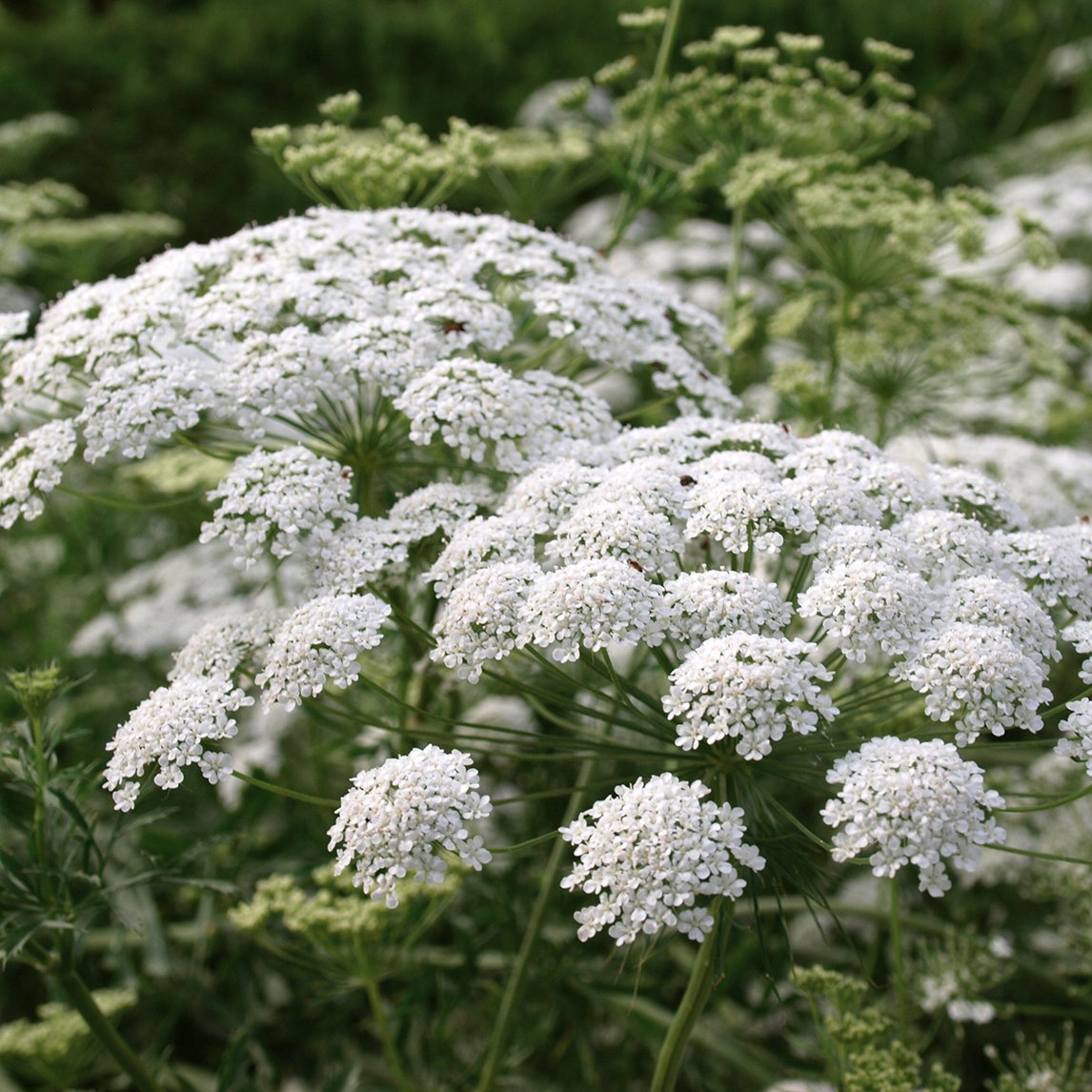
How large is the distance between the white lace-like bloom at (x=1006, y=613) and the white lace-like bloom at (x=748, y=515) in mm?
400

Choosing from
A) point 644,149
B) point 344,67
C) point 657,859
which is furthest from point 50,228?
point 344,67

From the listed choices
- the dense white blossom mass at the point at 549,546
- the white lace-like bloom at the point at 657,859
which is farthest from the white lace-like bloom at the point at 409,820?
the white lace-like bloom at the point at 657,859

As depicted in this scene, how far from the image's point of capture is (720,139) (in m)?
5.29

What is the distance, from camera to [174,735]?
9.00 feet

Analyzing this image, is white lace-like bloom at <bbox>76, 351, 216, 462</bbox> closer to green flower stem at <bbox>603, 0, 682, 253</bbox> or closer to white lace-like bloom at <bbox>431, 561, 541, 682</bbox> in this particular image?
white lace-like bloom at <bbox>431, 561, 541, 682</bbox>

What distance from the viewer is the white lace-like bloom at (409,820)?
2467mm

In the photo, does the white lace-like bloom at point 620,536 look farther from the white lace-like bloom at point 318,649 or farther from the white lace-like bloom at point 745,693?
the white lace-like bloom at point 318,649

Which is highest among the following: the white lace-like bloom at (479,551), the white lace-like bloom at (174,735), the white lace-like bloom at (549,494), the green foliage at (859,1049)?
the white lace-like bloom at (549,494)

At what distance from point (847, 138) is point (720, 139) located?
0.74 m

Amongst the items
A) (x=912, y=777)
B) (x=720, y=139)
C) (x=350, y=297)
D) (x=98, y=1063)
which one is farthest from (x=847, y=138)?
(x=98, y=1063)

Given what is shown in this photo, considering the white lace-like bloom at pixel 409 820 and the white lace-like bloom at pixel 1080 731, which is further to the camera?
the white lace-like bloom at pixel 1080 731

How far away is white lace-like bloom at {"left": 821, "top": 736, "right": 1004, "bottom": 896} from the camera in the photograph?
7.78 feet

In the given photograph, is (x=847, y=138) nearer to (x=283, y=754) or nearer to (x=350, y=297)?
(x=350, y=297)

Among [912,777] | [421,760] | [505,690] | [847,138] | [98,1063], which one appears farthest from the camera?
[847,138]
